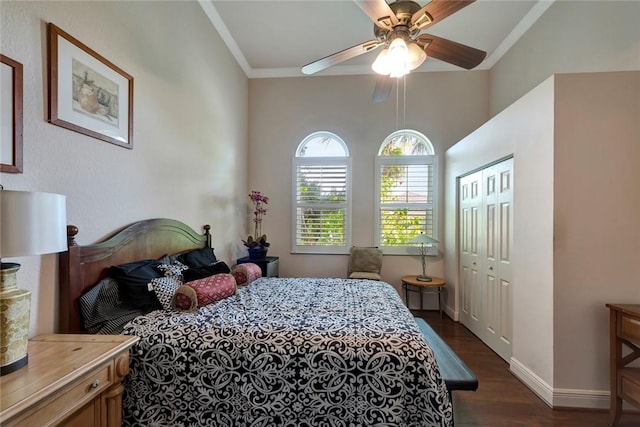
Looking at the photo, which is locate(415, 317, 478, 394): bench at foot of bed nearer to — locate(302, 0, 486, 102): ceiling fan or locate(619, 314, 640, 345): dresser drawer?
locate(619, 314, 640, 345): dresser drawer

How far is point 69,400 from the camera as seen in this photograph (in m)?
1.07

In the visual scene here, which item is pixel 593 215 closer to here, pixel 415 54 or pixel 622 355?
pixel 622 355

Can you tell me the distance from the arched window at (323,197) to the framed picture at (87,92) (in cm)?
266

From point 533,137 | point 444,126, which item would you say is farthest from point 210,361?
point 444,126

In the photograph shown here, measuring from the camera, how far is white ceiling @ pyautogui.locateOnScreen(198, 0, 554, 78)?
3.12 metres

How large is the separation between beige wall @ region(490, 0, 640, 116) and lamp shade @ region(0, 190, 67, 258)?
150 inches

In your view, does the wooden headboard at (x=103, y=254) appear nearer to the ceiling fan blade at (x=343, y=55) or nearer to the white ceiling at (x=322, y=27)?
the ceiling fan blade at (x=343, y=55)

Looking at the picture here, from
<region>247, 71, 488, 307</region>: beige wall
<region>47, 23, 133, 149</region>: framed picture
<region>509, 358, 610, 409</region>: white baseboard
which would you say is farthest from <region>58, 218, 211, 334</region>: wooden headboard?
<region>509, 358, 610, 409</region>: white baseboard

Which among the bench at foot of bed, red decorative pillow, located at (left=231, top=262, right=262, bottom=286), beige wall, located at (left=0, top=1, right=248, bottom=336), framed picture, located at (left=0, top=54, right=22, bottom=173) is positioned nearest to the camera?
framed picture, located at (left=0, top=54, right=22, bottom=173)

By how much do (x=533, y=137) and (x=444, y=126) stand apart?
2035 mm

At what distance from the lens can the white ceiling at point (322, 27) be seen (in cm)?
312

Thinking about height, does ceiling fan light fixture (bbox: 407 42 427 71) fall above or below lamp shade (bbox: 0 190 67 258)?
above

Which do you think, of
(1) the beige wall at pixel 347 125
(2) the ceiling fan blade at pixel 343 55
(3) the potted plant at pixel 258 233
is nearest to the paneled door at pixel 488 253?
(1) the beige wall at pixel 347 125

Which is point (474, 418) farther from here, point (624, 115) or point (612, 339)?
point (624, 115)
